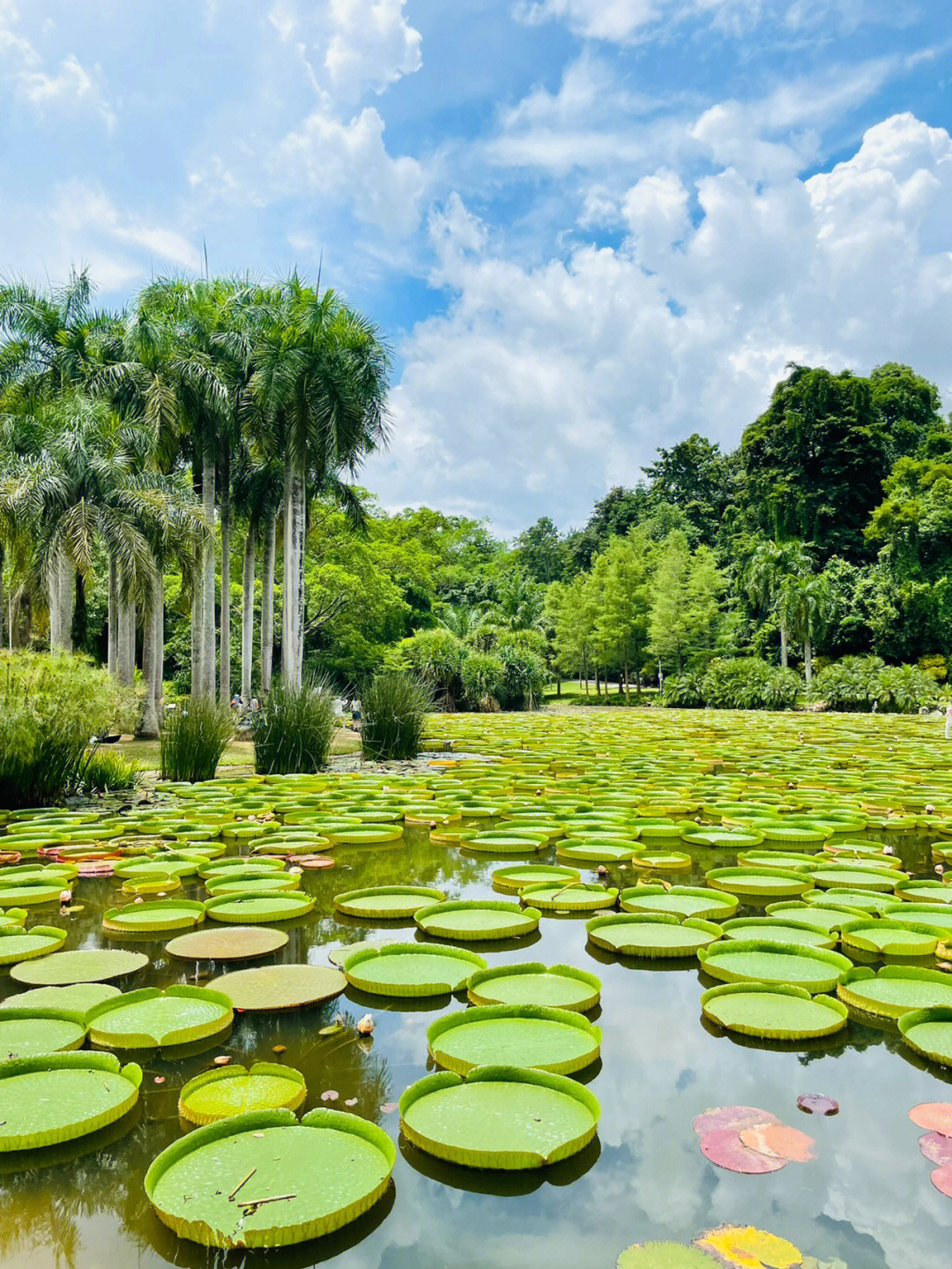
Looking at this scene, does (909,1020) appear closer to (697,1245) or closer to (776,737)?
(697,1245)

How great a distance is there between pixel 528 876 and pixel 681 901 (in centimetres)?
98

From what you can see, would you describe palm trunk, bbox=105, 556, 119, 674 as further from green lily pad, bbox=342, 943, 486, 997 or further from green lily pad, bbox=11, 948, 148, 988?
green lily pad, bbox=342, 943, 486, 997

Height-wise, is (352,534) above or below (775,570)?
above

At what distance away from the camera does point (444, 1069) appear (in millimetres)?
2348

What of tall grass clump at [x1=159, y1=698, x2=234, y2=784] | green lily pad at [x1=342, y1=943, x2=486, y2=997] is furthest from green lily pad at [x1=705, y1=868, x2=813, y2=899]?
tall grass clump at [x1=159, y1=698, x2=234, y2=784]

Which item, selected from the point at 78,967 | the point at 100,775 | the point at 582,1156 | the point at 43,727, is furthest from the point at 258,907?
the point at 100,775

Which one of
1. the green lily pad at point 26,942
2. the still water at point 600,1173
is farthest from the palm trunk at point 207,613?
the still water at point 600,1173

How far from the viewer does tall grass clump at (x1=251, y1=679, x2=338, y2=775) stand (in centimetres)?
977

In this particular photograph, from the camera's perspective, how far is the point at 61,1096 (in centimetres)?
211

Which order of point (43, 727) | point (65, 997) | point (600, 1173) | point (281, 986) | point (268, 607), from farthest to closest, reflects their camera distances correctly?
point (268, 607) → point (43, 727) → point (281, 986) → point (65, 997) → point (600, 1173)

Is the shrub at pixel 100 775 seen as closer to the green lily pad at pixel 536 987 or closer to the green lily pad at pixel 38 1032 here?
the green lily pad at pixel 38 1032

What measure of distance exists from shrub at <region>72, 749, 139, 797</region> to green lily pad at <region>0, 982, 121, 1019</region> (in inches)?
221

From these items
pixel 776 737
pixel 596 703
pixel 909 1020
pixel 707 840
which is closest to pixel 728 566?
pixel 596 703

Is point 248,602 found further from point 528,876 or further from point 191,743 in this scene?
point 528,876
